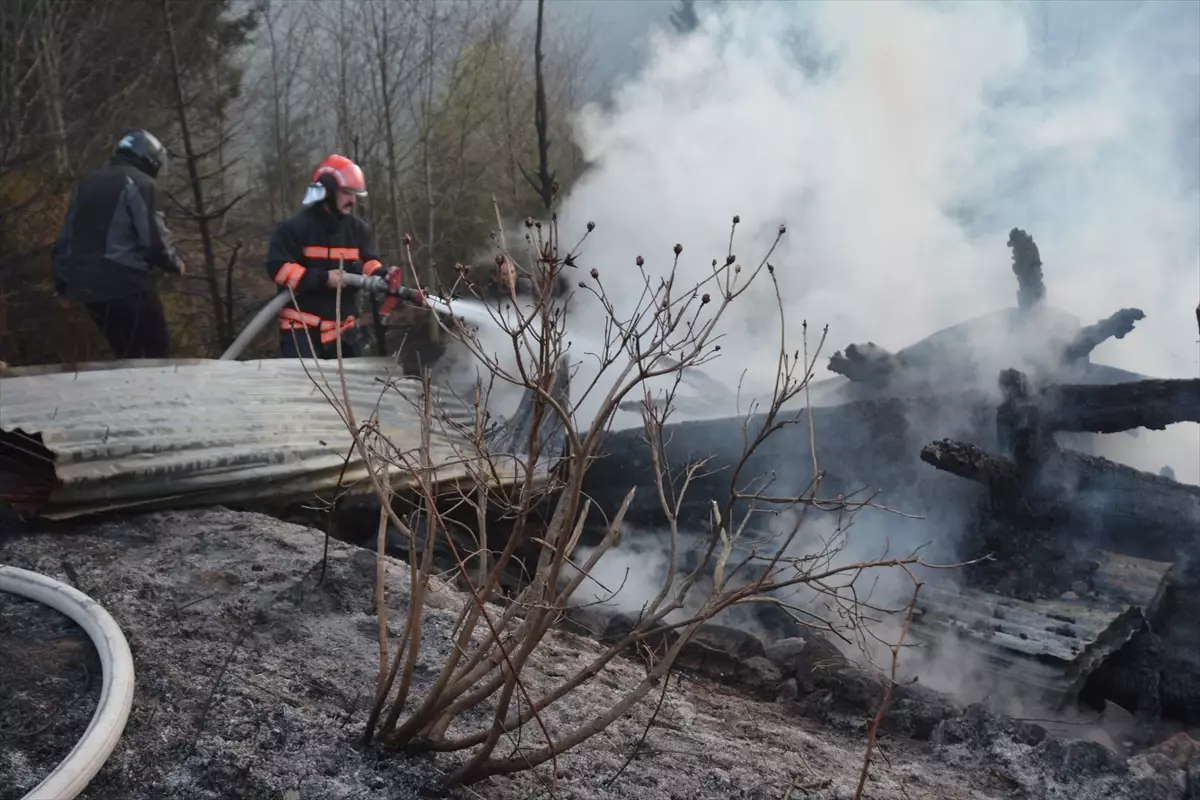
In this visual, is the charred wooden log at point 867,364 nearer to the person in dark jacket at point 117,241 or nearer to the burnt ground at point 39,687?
the person in dark jacket at point 117,241

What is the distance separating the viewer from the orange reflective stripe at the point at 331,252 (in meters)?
6.22

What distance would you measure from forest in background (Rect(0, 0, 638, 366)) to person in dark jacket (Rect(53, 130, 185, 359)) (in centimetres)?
155

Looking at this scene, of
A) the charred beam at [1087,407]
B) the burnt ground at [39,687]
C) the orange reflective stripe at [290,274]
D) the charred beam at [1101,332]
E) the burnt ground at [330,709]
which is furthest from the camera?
the charred beam at [1101,332]

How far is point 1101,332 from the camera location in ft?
22.9

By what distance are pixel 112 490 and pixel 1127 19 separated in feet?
56.1

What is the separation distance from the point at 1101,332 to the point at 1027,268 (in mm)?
769

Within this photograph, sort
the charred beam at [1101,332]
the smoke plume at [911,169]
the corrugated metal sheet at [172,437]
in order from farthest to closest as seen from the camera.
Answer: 1. the smoke plume at [911,169]
2. the charred beam at [1101,332]
3. the corrugated metal sheet at [172,437]

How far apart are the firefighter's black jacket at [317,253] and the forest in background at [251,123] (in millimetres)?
1787

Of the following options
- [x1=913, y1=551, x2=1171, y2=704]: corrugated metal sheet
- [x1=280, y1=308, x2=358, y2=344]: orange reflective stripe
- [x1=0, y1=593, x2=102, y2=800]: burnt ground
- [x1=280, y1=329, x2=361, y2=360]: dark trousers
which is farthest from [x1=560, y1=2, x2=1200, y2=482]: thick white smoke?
[x1=0, y1=593, x2=102, y2=800]: burnt ground

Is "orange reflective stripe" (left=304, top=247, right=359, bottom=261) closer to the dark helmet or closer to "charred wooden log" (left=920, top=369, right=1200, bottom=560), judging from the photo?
the dark helmet

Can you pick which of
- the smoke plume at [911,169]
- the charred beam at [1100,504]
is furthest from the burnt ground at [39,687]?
the smoke plume at [911,169]

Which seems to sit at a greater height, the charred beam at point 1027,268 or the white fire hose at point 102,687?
the charred beam at point 1027,268

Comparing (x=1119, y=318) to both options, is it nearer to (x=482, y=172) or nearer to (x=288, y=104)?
(x=482, y=172)

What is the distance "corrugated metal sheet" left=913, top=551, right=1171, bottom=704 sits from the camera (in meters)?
4.37
